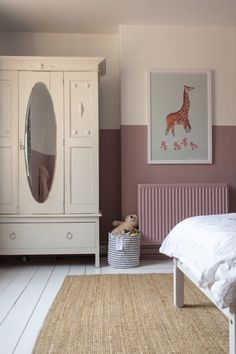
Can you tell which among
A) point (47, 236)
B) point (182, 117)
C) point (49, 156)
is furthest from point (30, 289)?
point (182, 117)

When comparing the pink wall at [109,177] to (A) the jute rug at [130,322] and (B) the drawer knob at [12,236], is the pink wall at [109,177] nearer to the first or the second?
(B) the drawer knob at [12,236]

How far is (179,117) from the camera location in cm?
416

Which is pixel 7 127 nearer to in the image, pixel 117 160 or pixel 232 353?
pixel 117 160

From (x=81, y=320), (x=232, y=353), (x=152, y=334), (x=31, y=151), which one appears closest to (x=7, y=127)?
(x=31, y=151)

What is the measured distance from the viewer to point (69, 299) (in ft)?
8.93

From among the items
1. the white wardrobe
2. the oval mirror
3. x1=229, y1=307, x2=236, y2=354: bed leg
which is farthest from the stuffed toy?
x1=229, y1=307, x2=236, y2=354: bed leg

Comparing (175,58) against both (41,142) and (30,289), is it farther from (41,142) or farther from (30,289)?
(30,289)

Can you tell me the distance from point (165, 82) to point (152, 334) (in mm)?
2780

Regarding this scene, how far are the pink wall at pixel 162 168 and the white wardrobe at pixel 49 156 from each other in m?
0.51

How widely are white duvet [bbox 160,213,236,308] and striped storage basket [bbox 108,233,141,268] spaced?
133cm

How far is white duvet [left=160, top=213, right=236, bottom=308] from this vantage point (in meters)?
1.50

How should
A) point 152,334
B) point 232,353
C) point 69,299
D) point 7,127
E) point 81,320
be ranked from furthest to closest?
point 7,127 → point 69,299 → point 81,320 → point 152,334 → point 232,353

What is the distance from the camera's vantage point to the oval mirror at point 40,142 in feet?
12.2

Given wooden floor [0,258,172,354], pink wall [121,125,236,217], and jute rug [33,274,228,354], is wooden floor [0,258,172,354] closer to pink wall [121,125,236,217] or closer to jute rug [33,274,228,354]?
jute rug [33,274,228,354]
